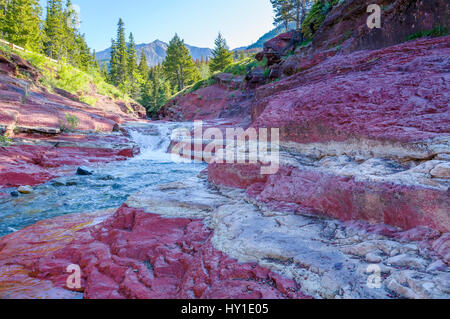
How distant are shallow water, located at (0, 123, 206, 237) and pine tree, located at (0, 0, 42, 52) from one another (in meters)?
29.0

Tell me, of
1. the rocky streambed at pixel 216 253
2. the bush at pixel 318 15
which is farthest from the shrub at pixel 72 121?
the bush at pixel 318 15

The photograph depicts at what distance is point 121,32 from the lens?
4550cm

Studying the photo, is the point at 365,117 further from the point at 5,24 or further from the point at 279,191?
the point at 5,24

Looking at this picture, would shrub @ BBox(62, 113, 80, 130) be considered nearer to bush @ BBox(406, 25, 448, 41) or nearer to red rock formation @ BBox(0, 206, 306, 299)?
red rock formation @ BBox(0, 206, 306, 299)

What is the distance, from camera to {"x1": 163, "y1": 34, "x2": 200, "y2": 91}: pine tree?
3862 centimetres

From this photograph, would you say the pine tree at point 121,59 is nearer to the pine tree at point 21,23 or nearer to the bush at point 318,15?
the pine tree at point 21,23

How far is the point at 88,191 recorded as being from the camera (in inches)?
244

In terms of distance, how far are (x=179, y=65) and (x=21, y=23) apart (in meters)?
19.9

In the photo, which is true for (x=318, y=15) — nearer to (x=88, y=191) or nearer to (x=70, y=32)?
(x=88, y=191)

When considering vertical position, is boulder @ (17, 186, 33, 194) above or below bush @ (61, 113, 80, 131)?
below

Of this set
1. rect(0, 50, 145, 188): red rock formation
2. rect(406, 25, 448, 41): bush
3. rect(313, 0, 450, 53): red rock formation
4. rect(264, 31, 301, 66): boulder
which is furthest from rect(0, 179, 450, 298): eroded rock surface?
rect(264, 31, 301, 66): boulder

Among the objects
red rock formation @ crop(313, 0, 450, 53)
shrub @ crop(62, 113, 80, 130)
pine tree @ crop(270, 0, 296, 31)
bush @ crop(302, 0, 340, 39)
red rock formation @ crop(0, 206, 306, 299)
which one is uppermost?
pine tree @ crop(270, 0, 296, 31)

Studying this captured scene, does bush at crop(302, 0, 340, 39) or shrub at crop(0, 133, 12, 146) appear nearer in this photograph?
shrub at crop(0, 133, 12, 146)

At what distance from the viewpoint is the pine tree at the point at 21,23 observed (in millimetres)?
28105
